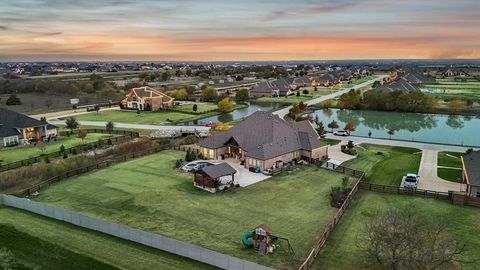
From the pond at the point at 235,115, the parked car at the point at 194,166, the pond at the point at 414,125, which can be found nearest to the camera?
the parked car at the point at 194,166

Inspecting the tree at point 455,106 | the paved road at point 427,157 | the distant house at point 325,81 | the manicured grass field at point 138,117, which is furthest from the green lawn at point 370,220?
the distant house at point 325,81

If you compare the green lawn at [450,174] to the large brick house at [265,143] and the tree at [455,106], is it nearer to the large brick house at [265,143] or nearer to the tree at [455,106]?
the large brick house at [265,143]

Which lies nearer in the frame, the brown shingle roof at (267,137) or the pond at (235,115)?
the brown shingle roof at (267,137)

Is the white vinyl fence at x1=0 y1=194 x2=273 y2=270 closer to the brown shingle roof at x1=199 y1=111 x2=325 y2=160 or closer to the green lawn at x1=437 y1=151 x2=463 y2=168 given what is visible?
the brown shingle roof at x1=199 y1=111 x2=325 y2=160

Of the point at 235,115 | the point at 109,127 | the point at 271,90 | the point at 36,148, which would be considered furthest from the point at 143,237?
the point at 271,90

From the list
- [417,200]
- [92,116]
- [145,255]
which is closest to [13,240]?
[145,255]

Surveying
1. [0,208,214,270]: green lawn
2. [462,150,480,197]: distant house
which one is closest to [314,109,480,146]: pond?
[462,150,480,197]: distant house
